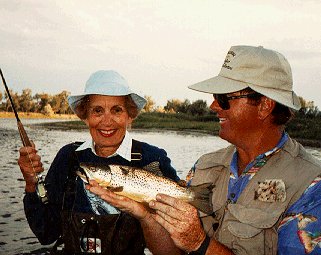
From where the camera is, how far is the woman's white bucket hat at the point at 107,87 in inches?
158

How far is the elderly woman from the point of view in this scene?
13.0 feet

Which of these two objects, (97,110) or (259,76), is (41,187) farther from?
(259,76)

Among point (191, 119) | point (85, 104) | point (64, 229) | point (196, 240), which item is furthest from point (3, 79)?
point (191, 119)

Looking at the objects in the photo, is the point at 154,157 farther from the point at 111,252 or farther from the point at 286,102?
the point at 286,102

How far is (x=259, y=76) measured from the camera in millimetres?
3299

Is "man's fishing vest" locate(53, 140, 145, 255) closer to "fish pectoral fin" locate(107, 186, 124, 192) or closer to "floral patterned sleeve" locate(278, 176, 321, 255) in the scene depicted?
"fish pectoral fin" locate(107, 186, 124, 192)

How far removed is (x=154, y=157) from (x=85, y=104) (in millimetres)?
911

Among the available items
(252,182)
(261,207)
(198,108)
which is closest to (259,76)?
(252,182)

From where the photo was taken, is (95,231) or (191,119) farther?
(191,119)

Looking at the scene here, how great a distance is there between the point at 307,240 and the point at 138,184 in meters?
1.22

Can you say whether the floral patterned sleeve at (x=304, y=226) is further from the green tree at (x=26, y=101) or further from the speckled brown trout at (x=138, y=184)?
the green tree at (x=26, y=101)

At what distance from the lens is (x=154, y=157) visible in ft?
13.4

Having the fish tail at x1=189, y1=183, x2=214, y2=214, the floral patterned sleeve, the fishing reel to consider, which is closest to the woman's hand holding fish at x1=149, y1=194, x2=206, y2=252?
the fish tail at x1=189, y1=183, x2=214, y2=214

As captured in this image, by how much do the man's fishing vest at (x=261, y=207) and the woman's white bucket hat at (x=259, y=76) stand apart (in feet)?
1.25
